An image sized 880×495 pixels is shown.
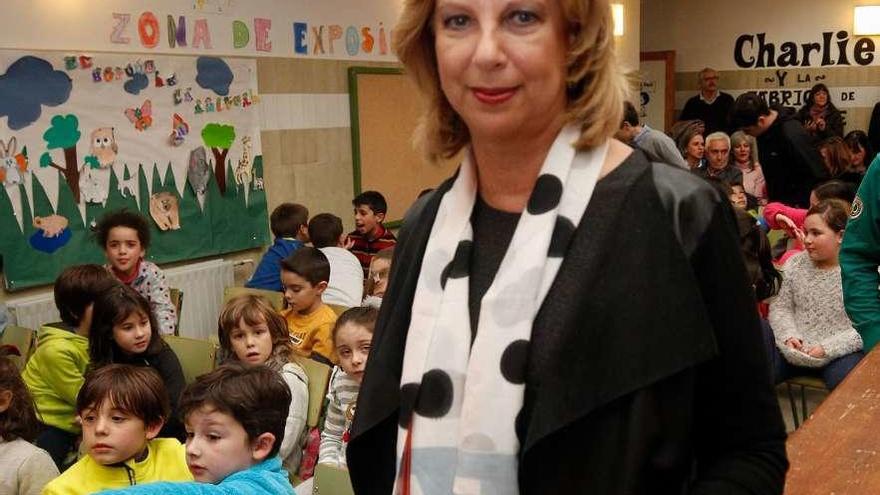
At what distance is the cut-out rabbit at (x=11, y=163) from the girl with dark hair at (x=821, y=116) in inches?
314

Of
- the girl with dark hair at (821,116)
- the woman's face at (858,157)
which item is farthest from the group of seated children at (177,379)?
the girl with dark hair at (821,116)

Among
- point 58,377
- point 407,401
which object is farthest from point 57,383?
point 407,401

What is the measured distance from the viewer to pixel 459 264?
1100 millimetres

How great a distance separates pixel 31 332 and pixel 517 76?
12.7ft

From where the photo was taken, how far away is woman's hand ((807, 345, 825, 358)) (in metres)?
3.93

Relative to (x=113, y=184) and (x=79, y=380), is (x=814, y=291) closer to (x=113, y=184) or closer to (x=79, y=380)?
(x=79, y=380)

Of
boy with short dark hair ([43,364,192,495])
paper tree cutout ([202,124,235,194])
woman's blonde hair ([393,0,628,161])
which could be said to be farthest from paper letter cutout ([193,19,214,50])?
woman's blonde hair ([393,0,628,161])

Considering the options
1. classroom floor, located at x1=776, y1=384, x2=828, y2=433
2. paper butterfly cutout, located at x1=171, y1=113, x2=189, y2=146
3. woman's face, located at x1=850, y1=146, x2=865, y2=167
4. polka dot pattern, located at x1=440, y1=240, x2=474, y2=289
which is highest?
paper butterfly cutout, located at x1=171, y1=113, x2=189, y2=146

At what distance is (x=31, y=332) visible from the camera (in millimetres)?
4270

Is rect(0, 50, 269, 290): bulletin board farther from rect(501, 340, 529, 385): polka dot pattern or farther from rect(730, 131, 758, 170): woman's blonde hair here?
rect(501, 340, 529, 385): polka dot pattern

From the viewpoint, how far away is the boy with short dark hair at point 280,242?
5254 millimetres

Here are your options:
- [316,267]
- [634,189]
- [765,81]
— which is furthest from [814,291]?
[765,81]

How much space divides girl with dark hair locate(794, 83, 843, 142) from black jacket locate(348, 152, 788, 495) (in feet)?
31.5

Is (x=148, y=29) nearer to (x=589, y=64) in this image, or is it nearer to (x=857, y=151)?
(x=589, y=64)
